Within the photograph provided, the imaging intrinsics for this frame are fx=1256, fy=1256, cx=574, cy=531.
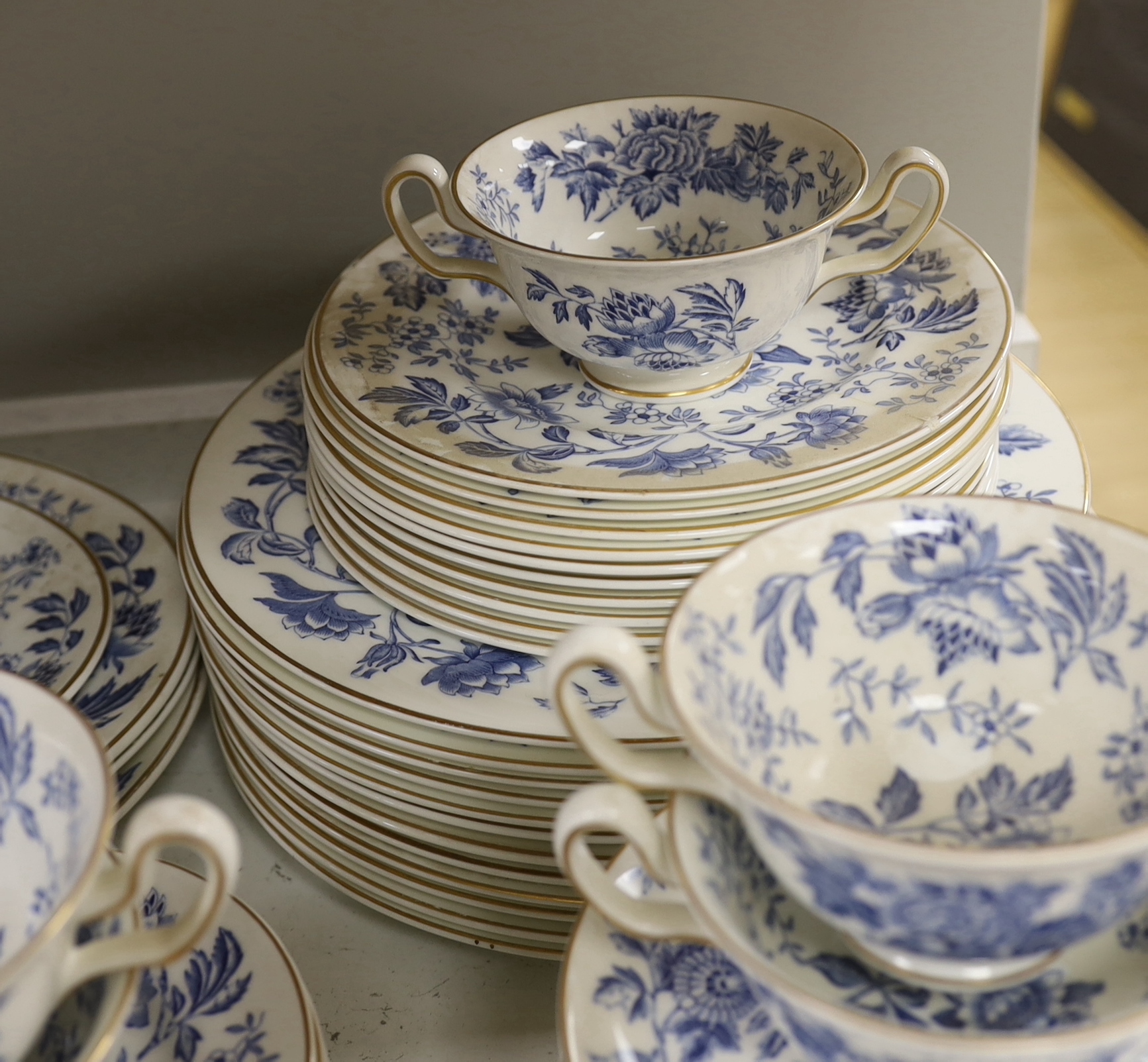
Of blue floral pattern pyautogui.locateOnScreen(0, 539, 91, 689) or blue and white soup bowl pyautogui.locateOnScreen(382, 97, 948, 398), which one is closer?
blue and white soup bowl pyautogui.locateOnScreen(382, 97, 948, 398)

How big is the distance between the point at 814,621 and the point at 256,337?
26.7 inches

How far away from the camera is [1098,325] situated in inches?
60.0

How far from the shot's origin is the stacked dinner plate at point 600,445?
1.90ft

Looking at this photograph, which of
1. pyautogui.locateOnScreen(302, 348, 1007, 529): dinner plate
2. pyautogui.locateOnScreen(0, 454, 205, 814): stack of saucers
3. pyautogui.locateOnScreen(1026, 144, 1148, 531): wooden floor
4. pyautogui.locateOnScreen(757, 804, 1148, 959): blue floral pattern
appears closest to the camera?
pyautogui.locateOnScreen(757, 804, 1148, 959): blue floral pattern

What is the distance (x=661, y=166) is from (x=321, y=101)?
30cm

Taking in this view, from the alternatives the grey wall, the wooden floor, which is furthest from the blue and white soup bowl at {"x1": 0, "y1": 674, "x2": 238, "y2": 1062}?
the wooden floor

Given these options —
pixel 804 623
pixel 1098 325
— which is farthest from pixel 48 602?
pixel 1098 325

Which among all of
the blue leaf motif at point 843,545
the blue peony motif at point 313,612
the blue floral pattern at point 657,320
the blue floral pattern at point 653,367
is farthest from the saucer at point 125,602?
the blue leaf motif at point 843,545

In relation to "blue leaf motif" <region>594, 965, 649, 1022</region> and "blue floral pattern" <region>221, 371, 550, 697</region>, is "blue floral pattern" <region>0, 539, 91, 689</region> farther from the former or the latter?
"blue leaf motif" <region>594, 965, 649, 1022</region>

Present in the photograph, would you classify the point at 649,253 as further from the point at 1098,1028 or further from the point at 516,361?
the point at 1098,1028

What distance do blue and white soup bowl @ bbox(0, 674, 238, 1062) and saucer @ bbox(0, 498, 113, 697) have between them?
0.81 ft

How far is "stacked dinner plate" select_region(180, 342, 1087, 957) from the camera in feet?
1.93

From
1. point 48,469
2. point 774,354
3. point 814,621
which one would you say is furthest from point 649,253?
point 48,469

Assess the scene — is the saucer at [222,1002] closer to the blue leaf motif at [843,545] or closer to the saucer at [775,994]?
the saucer at [775,994]
